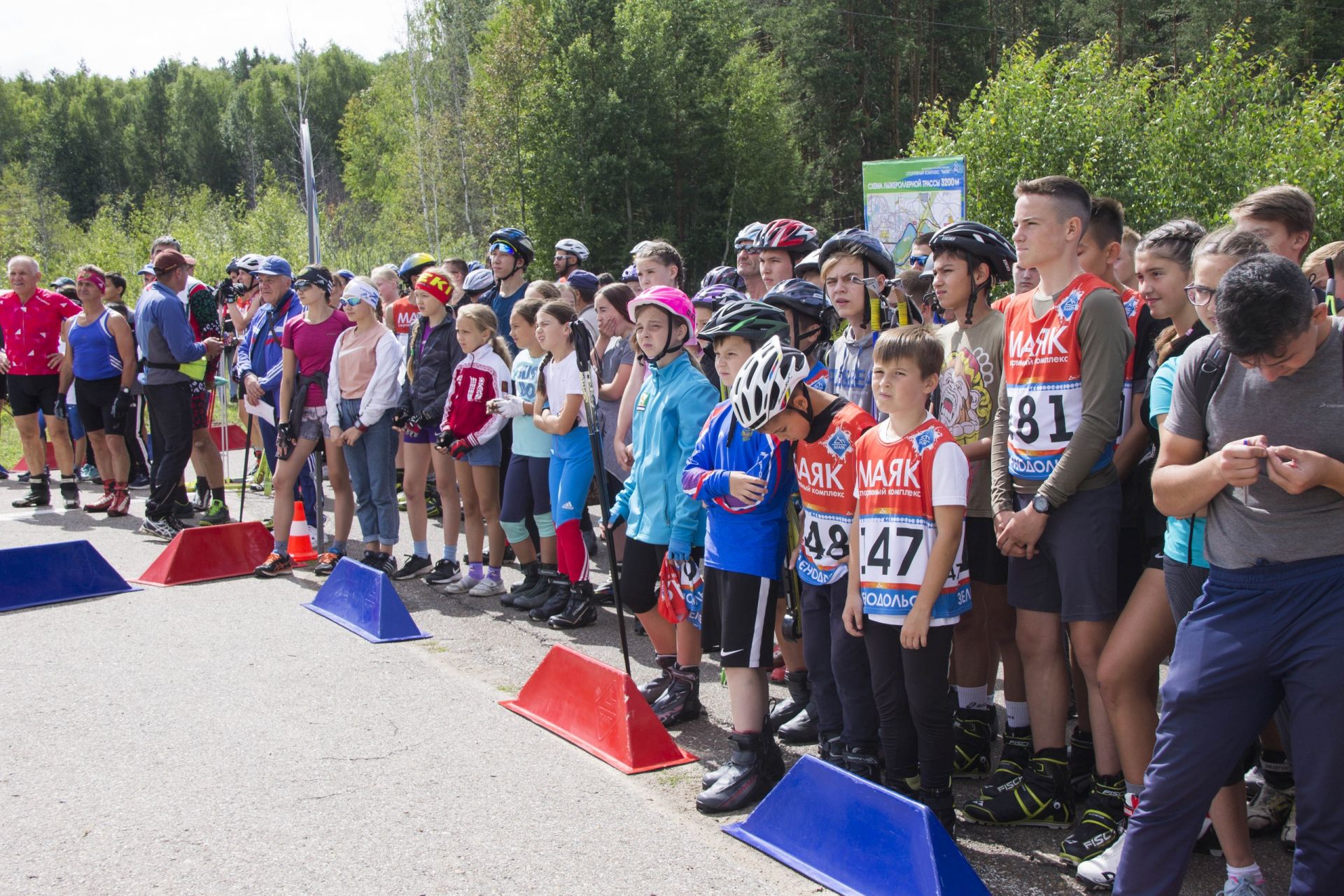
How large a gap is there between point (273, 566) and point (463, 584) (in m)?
1.66

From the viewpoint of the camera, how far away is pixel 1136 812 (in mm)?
3070

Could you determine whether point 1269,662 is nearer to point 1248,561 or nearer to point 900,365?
point 1248,561

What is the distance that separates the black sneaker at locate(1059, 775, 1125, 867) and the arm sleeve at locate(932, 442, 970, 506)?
1.22 metres

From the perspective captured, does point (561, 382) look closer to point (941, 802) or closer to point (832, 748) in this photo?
point (832, 748)

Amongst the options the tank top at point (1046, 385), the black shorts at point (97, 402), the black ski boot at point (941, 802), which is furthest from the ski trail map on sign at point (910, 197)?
the black ski boot at point (941, 802)

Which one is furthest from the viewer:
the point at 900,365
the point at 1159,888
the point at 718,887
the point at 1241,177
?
the point at 1241,177

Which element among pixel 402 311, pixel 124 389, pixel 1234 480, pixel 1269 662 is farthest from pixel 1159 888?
pixel 124 389

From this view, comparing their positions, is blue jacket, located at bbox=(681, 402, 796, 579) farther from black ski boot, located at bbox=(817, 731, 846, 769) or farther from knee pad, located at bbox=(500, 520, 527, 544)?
knee pad, located at bbox=(500, 520, 527, 544)

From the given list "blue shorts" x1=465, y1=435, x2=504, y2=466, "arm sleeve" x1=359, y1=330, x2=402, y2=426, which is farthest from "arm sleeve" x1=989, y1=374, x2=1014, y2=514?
"arm sleeve" x1=359, y1=330, x2=402, y2=426

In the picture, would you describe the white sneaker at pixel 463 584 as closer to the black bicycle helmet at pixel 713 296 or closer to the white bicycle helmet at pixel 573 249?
the black bicycle helmet at pixel 713 296

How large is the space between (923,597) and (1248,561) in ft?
3.74

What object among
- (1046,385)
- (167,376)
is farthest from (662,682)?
(167,376)

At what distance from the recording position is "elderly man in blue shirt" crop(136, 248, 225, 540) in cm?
1000

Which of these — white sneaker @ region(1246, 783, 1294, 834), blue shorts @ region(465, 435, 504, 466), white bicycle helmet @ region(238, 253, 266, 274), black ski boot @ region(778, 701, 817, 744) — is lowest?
black ski boot @ region(778, 701, 817, 744)
